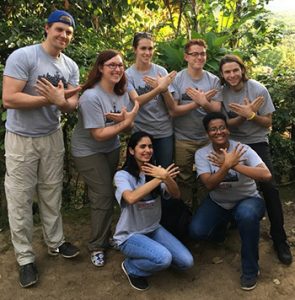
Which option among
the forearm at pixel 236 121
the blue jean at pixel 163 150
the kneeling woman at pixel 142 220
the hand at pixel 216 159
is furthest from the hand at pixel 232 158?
the blue jean at pixel 163 150

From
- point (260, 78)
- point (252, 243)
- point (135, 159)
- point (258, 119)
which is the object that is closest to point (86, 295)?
point (135, 159)

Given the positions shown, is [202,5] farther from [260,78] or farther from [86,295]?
[86,295]

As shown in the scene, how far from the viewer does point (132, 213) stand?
136 inches

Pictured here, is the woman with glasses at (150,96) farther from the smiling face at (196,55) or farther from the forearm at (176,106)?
the smiling face at (196,55)

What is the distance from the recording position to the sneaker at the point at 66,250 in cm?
381

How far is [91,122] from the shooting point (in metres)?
3.34

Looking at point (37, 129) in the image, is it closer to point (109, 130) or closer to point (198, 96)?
point (109, 130)

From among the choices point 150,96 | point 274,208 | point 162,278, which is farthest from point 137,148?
point 274,208

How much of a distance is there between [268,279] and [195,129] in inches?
60.2

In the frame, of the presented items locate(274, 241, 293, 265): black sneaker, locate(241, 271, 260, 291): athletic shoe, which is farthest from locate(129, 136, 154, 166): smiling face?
locate(274, 241, 293, 265): black sneaker

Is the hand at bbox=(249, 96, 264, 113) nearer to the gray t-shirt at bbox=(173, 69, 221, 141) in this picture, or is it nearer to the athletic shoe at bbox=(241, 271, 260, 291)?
the gray t-shirt at bbox=(173, 69, 221, 141)

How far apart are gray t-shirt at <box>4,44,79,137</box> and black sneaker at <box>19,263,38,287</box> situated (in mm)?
1198

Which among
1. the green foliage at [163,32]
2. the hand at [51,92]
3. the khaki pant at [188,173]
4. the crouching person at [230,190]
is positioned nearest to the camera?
the hand at [51,92]

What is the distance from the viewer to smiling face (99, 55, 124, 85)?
337cm
